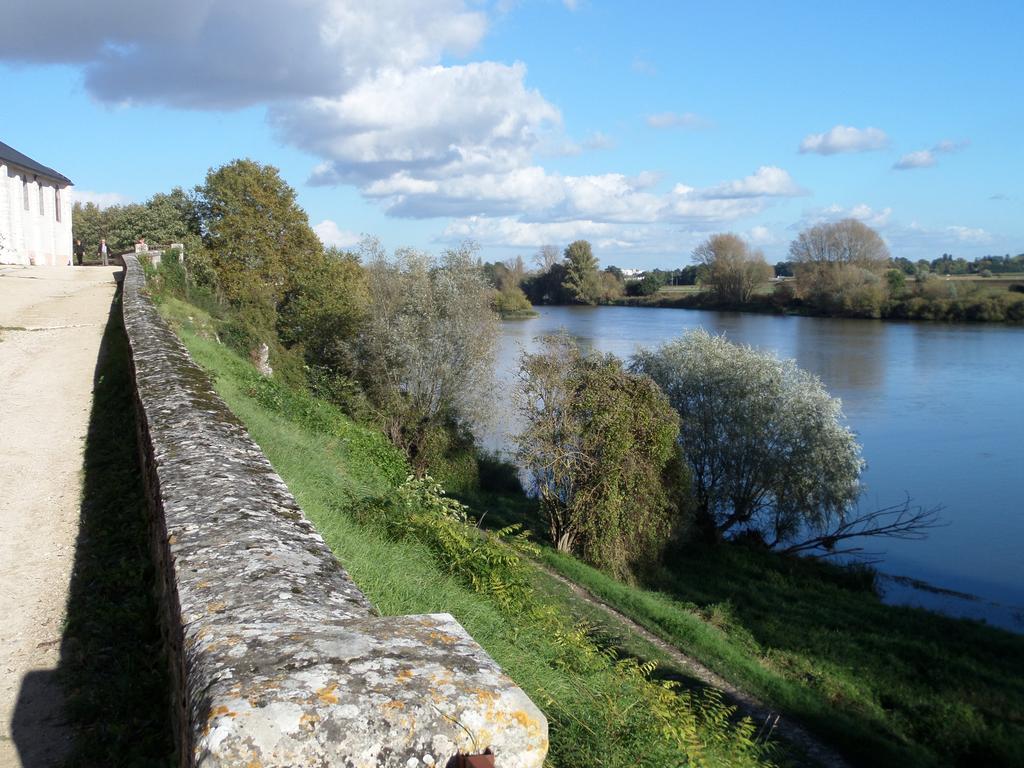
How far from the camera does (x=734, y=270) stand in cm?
8456

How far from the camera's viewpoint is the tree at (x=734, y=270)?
274 feet

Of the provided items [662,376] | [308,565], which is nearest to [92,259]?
[662,376]

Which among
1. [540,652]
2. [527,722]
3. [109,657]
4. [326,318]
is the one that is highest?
[527,722]

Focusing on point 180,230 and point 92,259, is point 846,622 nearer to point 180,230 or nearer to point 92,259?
point 180,230

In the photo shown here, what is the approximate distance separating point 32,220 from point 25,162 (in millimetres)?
2587

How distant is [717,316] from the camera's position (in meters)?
76.5

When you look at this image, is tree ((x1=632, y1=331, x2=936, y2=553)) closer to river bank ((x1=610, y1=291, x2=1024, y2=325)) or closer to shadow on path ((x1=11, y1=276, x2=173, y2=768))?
shadow on path ((x1=11, y1=276, x2=173, y2=768))

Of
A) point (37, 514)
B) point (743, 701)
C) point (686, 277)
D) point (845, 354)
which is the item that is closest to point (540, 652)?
point (37, 514)

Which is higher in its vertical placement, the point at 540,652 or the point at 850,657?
the point at 540,652

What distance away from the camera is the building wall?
34156 millimetres

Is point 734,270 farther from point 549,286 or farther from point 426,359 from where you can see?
point 426,359

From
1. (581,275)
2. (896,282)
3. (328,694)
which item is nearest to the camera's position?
(328,694)

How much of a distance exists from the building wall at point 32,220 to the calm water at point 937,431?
2169 centimetres

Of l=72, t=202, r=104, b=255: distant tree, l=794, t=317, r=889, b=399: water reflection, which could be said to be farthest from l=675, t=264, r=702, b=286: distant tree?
l=72, t=202, r=104, b=255: distant tree
